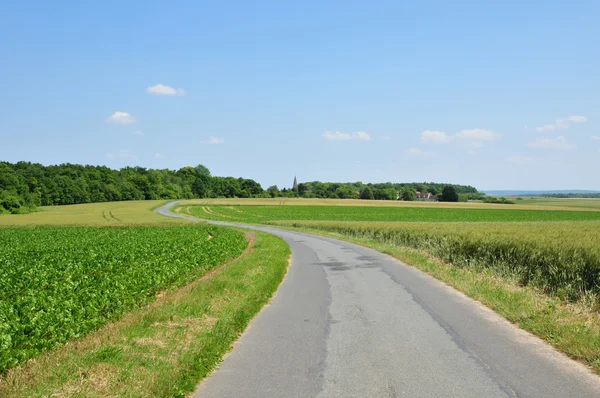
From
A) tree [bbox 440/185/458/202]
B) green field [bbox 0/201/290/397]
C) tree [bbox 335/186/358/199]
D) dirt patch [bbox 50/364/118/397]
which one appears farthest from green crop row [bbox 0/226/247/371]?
tree [bbox 335/186/358/199]

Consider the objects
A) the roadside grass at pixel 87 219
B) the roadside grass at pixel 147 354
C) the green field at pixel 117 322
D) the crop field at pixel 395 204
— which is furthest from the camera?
the crop field at pixel 395 204

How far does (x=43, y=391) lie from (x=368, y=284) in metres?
10.8

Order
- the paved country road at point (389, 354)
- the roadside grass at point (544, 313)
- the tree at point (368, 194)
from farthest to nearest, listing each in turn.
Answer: the tree at point (368, 194) < the roadside grass at point (544, 313) < the paved country road at point (389, 354)

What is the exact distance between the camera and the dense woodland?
100 metres

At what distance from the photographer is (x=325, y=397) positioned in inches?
227

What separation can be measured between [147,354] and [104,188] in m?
136

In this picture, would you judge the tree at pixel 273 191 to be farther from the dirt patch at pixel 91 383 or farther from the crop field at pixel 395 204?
the dirt patch at pixel 91 383

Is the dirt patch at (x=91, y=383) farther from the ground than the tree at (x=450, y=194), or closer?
closer

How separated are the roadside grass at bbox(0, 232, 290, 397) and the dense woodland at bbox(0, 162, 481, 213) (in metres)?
85.0

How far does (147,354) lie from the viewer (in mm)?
7297

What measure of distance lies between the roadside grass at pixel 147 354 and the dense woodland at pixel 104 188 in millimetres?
85036

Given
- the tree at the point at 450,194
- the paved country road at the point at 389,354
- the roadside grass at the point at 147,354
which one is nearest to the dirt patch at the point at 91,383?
the roadside grass at the point at 147,354

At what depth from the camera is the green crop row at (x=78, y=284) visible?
8.30 m

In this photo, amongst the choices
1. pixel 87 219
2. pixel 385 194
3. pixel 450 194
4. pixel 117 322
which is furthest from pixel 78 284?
pixel 385 194
